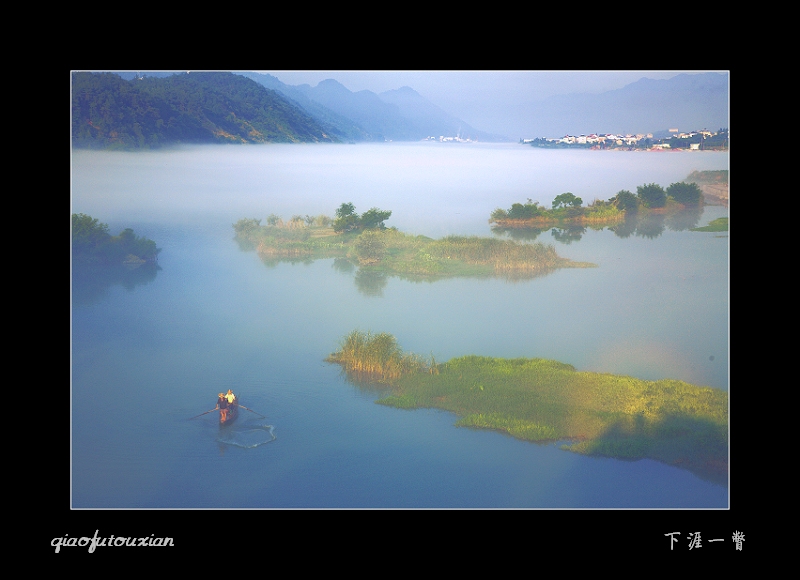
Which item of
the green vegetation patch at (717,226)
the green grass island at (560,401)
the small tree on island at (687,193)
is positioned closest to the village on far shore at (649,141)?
the small tree on island at (687,193)

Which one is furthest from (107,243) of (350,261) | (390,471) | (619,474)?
(619,474)

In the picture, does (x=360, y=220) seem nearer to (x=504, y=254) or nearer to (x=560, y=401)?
(x=504, y=254)

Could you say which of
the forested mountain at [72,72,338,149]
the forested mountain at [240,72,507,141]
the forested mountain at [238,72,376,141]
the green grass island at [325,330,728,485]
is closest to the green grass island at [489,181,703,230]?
the forested mountain at [240,72,507,141]

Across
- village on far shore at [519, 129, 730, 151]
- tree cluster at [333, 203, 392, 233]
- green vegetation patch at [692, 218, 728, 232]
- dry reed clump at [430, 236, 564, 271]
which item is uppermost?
village on far shore at [519, 129, 730, 151]

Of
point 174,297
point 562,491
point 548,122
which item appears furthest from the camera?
point 548,122

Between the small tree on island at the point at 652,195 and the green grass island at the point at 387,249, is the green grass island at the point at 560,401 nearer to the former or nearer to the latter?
the green grass island at the point at 387,249

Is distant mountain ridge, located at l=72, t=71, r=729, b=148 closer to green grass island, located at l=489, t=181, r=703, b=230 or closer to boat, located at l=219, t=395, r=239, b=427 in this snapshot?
green grass island, located at l=489, t=181, r=703, b=230

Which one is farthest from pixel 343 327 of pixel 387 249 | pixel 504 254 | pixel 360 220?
pixel 504 254

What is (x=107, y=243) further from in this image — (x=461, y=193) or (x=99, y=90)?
(x=461, y=193)
